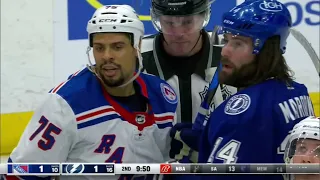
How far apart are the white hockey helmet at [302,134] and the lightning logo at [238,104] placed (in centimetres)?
13

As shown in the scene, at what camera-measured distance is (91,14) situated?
8.13 ft

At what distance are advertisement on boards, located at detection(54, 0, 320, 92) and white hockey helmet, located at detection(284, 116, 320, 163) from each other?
0.51 m

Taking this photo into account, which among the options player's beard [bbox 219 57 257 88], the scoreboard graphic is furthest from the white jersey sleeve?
player's beard [bbox 219 57 257 88]

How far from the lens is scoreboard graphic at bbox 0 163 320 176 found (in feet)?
5.85

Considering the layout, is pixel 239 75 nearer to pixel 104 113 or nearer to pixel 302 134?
pixel 302 134

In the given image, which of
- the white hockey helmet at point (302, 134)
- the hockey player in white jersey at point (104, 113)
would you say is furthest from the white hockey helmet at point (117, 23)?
the white hockey helmet at point (302, 134)

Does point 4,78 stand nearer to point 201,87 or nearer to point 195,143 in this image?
point 201,87

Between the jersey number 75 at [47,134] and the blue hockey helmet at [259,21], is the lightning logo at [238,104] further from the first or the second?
the jersey number 75 at [47,134]

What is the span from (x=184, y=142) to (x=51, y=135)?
0.37 m

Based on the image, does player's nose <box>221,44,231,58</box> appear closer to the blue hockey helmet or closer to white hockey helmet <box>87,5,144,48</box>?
the blue hockey helmet

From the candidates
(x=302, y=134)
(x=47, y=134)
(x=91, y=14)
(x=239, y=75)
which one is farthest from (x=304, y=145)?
(x=91, y=14)

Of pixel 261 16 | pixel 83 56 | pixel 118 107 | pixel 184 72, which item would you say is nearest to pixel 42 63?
pixel 83 56

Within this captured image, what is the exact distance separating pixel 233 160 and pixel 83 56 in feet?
3.61

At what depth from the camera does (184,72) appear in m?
2.40
